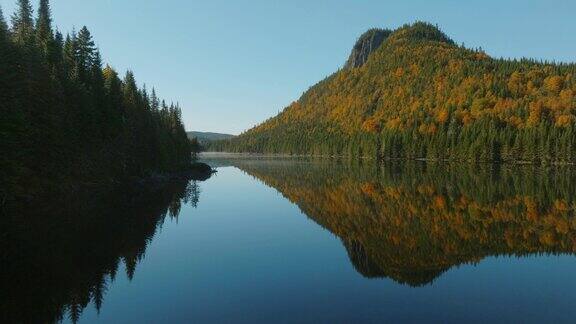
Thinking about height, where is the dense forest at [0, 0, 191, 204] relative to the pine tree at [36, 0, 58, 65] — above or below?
below

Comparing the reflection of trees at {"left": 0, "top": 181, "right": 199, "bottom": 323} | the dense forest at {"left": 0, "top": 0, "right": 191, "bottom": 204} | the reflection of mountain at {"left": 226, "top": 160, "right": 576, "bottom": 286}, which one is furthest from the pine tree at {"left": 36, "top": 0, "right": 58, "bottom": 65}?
the reflection of mountain at {"left": 226, "top": 160, "right": 576, "bottom": 286}

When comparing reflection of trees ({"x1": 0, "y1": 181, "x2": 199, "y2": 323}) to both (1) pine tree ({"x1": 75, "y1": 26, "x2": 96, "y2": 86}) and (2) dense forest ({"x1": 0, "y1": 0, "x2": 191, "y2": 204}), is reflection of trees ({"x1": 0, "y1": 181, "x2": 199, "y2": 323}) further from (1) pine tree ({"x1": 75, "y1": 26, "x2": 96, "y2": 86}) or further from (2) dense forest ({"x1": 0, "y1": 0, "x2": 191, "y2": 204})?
(1) pine tree ({"x1": 75, "y1": 26, "x2": 96, "y2": 86})

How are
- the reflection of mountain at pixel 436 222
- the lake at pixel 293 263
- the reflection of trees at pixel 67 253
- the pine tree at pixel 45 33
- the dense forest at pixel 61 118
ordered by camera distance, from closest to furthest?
the lake at pixel 293 263 → the reflection of trees at pixel 67 253 → the reflection of mountain at pixel 436 222 → the dense forest at pixel 61 118 → the pine tree at pixel 45 33

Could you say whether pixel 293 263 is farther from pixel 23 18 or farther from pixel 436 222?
pixel 23 18

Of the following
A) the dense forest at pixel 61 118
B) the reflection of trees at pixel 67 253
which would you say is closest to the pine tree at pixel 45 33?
the dense forest at pixel 61 118

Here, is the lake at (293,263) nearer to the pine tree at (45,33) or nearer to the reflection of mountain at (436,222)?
the reflection of mountain at (436,222)

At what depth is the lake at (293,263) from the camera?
63.8 ft

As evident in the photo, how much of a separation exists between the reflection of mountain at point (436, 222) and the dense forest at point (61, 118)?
2928cm

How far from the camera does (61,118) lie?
179ft

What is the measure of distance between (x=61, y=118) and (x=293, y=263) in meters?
40.6

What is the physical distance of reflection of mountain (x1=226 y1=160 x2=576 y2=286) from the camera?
2828cm

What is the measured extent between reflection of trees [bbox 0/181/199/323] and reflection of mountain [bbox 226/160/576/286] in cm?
1500

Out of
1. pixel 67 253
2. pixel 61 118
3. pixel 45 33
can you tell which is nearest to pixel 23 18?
pixel 45 33

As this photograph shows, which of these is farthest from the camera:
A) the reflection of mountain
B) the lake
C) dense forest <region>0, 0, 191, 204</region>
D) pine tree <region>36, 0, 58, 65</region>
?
pine tree <region>36, 0, 58, 65</region>
